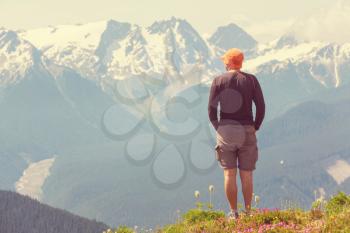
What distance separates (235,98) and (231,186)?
203 centimetres

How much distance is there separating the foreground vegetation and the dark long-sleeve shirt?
2.18 meters

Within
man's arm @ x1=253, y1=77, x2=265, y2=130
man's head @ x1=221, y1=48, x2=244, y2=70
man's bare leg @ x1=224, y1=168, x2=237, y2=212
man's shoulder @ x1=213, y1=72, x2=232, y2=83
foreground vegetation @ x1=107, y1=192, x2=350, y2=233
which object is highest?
man's head @ x1=221, y1=48, x2=244, y2=70

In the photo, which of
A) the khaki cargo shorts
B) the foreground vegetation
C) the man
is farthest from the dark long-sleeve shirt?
the foreground vegetation

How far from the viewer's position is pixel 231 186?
1473 cm

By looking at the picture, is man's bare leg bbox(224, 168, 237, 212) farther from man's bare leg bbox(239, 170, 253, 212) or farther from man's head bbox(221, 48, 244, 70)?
man's head bbox(221, 48, 244, 70)

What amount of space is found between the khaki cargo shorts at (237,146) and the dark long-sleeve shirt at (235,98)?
206 millimetres

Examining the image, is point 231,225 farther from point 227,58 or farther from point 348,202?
point 227,58

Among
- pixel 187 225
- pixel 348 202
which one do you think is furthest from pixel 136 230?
pixel 348 202

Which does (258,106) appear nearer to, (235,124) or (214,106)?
(235,124)

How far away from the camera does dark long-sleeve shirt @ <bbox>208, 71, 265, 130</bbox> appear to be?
1481cm

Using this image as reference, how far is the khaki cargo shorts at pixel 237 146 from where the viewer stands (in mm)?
14586

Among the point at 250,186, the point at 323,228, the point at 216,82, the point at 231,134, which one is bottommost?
the point at 323,228

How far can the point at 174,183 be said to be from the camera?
1778 cm

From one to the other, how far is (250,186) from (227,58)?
304 centimetres
